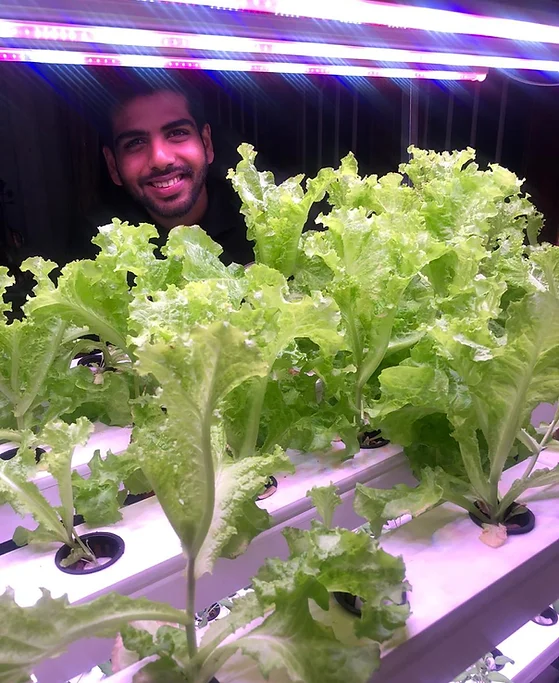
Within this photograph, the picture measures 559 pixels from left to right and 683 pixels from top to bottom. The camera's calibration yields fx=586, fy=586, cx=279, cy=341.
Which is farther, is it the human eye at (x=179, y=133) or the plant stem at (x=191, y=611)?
the human eye at (x=179, y=133)

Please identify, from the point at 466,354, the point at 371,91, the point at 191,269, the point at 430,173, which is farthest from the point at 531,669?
the point at 371,91

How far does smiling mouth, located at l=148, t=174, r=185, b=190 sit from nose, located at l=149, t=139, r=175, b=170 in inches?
2.6

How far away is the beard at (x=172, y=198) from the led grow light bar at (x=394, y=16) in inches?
47.8

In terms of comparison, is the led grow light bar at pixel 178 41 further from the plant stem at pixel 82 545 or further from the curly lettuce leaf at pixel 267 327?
the plant stem at pixel 82 545

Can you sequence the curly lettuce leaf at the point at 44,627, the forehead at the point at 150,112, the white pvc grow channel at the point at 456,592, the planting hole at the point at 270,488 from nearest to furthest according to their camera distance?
the curly lettuce leaf at the point at 44,627, the white pvc grow channel at the point at 456,592, the planting hole at the point at 270,488, the forehead at the point at 150,112

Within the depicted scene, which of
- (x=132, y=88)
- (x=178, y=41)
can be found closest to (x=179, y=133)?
(x=132, y=88)

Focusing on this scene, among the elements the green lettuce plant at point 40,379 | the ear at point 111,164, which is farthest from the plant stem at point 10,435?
the ear at point 111,164

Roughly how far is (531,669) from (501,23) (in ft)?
3.51

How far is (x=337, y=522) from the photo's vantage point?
0.80 meters

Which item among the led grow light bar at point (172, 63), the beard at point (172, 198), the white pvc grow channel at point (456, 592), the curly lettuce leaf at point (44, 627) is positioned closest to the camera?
the curly lettuce leaf at point (44, 627)

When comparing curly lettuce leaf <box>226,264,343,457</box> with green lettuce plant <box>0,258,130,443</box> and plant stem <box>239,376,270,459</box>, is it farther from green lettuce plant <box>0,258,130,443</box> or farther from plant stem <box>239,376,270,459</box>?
green lettuce plant <box>0,258,130,443</box>

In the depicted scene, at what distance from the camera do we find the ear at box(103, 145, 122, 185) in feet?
6.84

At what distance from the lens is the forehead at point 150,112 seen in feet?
6.33

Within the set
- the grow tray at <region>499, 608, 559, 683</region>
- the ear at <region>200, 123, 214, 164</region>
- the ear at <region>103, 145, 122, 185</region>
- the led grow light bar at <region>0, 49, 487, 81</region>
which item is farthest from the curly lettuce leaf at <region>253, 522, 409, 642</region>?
the ear at <region>200, 123, 214, 164</region>
